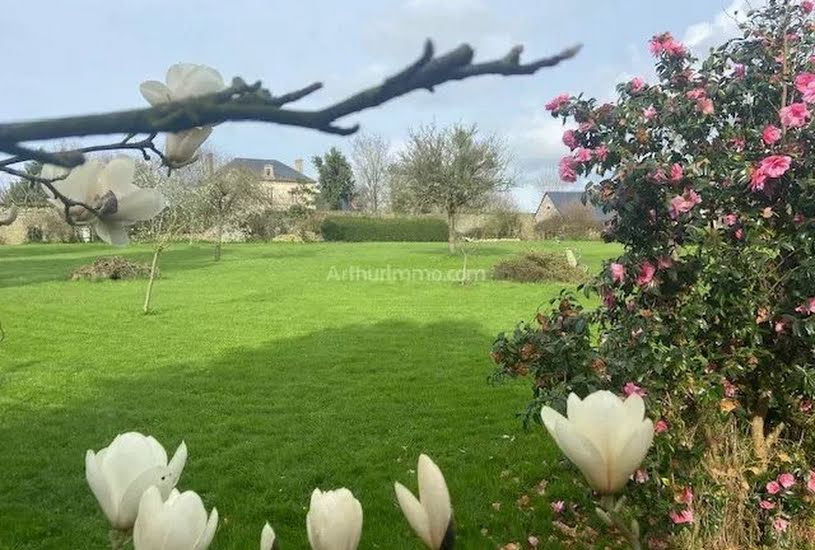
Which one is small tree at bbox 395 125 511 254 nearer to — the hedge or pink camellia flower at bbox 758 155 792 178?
the hedge

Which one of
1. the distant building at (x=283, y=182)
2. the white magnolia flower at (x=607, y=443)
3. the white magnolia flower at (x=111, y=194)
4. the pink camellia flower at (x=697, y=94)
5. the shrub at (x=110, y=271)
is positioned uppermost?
the distant building at (x=283, y=182)

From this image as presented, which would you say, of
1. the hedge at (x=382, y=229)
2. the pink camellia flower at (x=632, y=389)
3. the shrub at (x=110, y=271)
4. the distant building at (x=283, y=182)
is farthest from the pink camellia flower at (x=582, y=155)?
the hedge at (x=382, y=229)

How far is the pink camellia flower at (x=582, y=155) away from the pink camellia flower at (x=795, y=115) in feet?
2.75

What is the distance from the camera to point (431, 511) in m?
0.65

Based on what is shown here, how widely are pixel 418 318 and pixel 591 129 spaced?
795 centimetres

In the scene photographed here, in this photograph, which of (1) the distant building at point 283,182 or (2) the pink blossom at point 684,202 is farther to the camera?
(1) the distant building at point 283,182

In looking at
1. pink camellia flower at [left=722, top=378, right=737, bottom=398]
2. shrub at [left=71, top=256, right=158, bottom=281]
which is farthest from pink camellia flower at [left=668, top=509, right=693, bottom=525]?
shrub at [left=71, top=256, right=158, bottom=281]

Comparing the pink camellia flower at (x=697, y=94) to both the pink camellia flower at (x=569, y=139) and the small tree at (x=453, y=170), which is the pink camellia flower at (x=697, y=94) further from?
the small tree at (x=453, y=170)

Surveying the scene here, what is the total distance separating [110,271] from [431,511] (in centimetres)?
1852

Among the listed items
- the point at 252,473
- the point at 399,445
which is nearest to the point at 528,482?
the point at 399,445

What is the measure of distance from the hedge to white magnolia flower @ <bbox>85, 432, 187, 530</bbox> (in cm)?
3722

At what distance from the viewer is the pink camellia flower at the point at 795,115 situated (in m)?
2.95

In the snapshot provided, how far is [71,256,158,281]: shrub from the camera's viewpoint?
57.2 feet

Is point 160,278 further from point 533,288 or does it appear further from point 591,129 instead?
point 591,129
